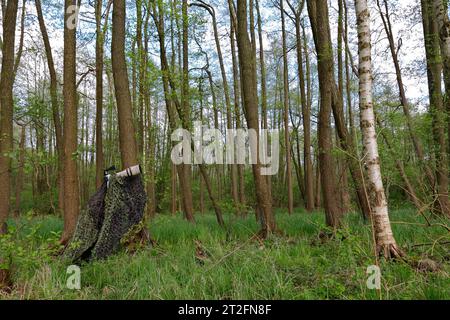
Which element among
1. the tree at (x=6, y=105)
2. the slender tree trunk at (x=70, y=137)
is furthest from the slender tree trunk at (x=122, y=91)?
the tree at (x=6, y=105)

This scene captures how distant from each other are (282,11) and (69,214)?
11.2 m

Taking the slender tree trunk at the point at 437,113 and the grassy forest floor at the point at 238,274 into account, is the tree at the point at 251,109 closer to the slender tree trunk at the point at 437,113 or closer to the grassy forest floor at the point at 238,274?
the grassy forest floor at the point at 238,274

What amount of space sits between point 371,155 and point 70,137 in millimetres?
5102

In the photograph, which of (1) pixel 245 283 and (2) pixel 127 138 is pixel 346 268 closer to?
(1) pixel 245 283

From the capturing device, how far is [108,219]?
4426 millimetres

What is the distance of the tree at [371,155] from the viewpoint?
3559 millimetres

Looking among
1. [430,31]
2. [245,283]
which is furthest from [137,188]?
[430,31]

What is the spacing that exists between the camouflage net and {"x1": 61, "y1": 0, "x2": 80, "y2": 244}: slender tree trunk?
1.03 meters

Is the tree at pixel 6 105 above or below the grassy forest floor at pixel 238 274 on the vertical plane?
above

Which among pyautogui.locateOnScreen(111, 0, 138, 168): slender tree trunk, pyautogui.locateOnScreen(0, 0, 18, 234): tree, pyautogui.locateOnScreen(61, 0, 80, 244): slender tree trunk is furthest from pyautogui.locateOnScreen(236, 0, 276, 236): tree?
pyautogui.locateOnScreen(0, 0, 18, 234): tree

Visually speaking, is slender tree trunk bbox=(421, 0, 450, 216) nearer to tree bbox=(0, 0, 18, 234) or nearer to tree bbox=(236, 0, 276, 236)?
tree bbox=(236, 0, 276, 236)

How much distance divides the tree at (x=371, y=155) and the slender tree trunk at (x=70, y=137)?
4.73 meters

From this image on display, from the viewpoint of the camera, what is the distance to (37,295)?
285cm

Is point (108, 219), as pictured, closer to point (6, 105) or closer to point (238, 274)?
point (238, 274)
